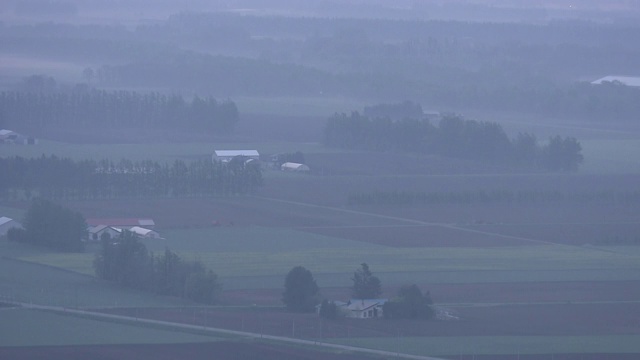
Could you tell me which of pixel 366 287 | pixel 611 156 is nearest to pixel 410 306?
pixel 366 287

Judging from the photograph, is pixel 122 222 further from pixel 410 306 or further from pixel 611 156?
pixel 611 156

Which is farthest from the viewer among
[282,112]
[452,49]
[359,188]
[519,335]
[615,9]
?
[615,9]

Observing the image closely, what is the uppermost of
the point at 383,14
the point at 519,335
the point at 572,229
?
the point at 383,14

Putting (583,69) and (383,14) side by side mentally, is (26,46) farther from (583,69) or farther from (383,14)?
(383,14)

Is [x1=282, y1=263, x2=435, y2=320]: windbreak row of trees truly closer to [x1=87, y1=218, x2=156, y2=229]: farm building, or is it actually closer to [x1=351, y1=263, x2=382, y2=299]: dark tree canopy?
[x1=351, y1=263, x2=382, y2=299]: dark tree canopy

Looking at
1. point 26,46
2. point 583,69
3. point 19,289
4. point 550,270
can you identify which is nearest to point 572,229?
point 550,270

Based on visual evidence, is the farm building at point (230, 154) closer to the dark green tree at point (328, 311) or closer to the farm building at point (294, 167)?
the farm building at point (294, 167)
